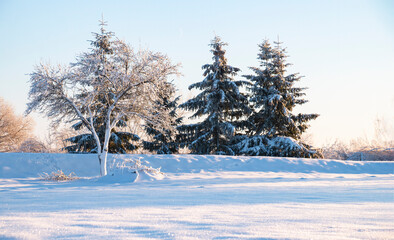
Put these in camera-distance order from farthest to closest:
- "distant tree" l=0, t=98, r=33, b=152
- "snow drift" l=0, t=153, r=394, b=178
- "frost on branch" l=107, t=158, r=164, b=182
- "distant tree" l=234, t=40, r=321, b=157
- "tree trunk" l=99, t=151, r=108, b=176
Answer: "distant tree" l=0, t=98, r=33, b=152, "distant tree" l=234, t=40, r=321, b=157, "snow drift" l=0, t=153, r=394, b=178, "tree trunk" l=99, t=151, r=108, b=176, "frost on branch" l=107, t=158, r=164, b=182

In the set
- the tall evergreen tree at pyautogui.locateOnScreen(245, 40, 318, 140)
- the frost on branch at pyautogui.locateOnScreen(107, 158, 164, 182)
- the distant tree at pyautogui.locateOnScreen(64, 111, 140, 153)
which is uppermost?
the tall evergreen tree at pyautogui.locateOnScreen(245, 40, 318, 140)

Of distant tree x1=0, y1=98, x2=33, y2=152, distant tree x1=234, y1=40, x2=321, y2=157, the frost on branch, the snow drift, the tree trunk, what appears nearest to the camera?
the frost on branch

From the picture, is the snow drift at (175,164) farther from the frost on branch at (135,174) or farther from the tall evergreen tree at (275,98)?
the tall evergreen tree at (275,98)

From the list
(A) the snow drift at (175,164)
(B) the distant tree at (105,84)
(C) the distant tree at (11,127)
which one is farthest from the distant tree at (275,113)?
(C) the distant tree at (11,127)

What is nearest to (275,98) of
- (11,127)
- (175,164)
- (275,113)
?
(275,113)

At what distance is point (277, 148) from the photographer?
63.6 feet

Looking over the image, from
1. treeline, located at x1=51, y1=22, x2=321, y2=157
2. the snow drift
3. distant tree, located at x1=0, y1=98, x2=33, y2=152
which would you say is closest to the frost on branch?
the snow drift

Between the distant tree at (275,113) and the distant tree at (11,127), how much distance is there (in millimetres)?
23530

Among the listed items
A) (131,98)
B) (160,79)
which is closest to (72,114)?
(131,98)

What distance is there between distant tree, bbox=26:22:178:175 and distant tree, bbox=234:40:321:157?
32.7 feet

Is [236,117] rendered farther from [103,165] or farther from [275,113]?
[103,165]

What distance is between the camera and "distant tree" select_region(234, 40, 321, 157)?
63.6ft

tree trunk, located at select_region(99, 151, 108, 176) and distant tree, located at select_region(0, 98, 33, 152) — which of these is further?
distant tree, located at select_region(0, 98, 33, 152)

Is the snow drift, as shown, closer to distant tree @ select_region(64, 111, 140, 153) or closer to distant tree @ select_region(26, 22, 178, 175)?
distant tree @ select_region(26, 22, 178, 175)
